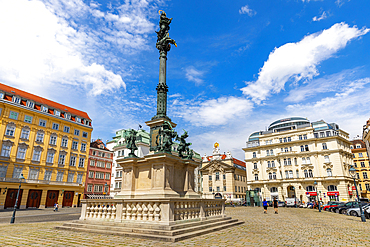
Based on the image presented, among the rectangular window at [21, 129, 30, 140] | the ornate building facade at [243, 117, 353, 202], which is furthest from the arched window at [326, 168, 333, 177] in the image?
the rectangular window at [21, 129, 30, 140]

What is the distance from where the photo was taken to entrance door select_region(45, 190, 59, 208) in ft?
134

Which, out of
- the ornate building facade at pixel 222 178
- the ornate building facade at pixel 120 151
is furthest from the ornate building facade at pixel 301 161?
the ornate building facade at pixel 120 151

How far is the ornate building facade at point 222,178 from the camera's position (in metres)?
68.8

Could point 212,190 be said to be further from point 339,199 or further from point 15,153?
point 15,153

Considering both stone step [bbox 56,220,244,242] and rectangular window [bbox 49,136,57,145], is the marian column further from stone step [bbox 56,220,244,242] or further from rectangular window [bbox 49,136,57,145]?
rectangular window [bbox 49,136,57,145]

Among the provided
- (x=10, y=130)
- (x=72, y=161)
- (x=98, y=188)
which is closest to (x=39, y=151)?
(x=10, y=130)

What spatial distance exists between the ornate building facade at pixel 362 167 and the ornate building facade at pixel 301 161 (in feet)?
48.1

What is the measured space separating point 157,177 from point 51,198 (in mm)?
38132

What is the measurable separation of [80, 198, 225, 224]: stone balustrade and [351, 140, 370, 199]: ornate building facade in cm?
7618

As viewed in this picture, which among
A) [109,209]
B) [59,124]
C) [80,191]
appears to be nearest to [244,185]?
[80,191]

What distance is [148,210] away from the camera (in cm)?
979

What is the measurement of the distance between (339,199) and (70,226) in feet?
191

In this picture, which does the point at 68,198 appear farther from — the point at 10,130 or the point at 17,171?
the point at 10,130

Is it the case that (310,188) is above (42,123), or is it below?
below
